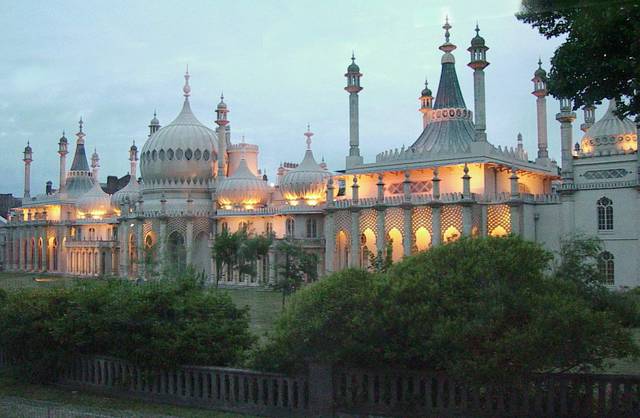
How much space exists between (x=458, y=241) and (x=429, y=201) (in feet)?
67.9

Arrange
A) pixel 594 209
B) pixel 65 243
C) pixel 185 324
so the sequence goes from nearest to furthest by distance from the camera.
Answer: pixel 185 324
pixel 594 209
pixel 65 243

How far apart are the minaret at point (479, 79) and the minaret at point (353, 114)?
693 cm

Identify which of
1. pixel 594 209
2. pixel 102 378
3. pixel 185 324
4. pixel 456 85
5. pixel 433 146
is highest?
pixel 456 85

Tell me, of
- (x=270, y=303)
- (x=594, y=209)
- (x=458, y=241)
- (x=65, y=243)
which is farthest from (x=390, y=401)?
(x=65, y=243)

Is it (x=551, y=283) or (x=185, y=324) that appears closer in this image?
(x=551, y=283)

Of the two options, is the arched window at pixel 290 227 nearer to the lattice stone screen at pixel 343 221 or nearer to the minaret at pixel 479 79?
the lattice stone screen at pixel 343 221

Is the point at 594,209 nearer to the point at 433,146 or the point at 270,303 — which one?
the point at 433,146

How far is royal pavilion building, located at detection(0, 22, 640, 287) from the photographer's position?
30281mm

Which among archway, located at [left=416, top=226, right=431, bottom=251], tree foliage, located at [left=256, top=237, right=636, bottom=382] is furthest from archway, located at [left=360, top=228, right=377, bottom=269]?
tree foliage, located at [left=256, top=237, right=636, bottom=382]

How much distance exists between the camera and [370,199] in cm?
3612

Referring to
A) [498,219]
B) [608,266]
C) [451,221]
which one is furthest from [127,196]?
[608,266]

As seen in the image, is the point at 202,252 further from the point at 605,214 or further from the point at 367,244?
the point at 605,214

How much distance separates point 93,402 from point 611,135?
29073mm

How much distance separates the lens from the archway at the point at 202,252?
4566 centimetres
